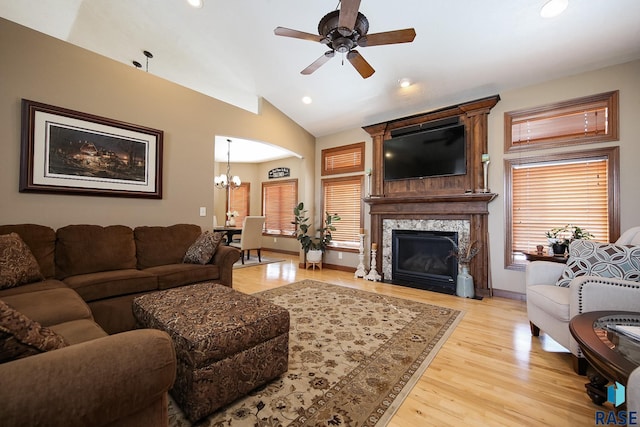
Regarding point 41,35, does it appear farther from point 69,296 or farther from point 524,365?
point 524,365

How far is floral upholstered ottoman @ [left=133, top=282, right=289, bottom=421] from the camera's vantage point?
1404mm

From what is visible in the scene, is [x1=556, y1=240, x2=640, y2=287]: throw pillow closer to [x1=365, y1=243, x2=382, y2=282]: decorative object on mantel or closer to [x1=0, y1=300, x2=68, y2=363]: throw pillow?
[x1=365, y1=243, x2=382, y2=282]: decorative object on mantel

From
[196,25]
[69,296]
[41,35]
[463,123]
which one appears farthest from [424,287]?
[41,35]

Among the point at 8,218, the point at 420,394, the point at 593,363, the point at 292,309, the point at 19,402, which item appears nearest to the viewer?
the point at 19,402

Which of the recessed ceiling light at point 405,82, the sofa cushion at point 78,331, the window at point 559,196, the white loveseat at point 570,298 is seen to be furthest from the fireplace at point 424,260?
the sofa cushion at point 78,331

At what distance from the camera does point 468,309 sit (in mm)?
3283

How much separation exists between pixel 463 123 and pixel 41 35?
5.19 meters

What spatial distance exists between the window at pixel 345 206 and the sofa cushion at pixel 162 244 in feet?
9.37

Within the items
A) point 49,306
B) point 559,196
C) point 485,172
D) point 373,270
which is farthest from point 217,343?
point 559,196

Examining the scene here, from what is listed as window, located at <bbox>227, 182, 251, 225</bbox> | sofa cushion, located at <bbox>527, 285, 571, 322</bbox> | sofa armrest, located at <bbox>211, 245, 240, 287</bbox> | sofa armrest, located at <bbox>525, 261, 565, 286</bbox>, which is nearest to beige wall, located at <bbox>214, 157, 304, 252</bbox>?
window, located at <bbox>227, 182, 251, 225</bbox>

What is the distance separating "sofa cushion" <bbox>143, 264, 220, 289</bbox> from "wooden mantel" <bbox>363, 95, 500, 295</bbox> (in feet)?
9.47

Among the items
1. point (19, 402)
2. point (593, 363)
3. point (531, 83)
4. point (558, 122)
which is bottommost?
point (593, 363)

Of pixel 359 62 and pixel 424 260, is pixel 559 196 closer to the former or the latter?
pixel 424 260

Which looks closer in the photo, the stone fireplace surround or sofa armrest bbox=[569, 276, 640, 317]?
sofa armrest bbox=[569, 276, 640, 317]
